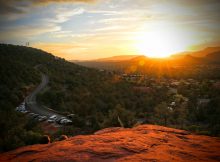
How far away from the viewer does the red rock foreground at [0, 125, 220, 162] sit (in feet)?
15.2

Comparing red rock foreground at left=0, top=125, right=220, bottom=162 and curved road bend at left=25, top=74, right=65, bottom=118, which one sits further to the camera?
curved road bend at left=25, top=74, right=65, bottom=118

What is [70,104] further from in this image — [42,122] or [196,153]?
[196,153]

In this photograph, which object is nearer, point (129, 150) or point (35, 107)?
point (129, 150)

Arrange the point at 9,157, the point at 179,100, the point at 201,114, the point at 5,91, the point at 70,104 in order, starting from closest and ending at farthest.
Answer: the point at 9,157
the point at 201,114
the point at 70,104
the point at 5,91
the point at 179,100

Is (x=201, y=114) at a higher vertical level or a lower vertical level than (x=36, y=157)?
lower

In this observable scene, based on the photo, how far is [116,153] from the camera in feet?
16.0

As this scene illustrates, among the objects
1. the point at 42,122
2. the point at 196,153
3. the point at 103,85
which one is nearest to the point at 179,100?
the point at 103,85

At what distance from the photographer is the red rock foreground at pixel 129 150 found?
4641 millimetres

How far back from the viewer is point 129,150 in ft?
16.7

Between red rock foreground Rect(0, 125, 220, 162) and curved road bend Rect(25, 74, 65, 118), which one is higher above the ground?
red rock foreground Rect(0, 125, 220, 162)

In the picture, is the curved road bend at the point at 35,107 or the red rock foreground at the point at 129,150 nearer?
the red rock foreground at the point at 129,150

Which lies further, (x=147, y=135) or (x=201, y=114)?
(x=201, y=114)

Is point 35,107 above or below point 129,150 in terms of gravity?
below

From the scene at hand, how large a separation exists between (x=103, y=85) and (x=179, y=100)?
16.6m
